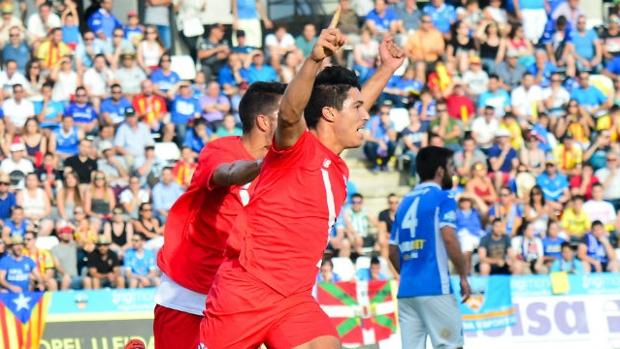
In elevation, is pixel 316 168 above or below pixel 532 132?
above

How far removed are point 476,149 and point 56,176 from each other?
634cm

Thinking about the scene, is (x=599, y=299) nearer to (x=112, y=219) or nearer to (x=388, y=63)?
(x=112, y=219)

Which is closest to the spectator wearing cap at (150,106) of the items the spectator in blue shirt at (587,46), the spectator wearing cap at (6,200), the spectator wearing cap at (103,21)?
the spectator wearing cap at (103,21)

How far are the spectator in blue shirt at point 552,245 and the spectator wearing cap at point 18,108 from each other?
25.2ft

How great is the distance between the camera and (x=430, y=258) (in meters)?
11.4

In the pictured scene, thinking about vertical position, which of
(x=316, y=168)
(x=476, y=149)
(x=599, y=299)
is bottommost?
(x=599, y=299)

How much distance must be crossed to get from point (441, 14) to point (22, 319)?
10.8 m

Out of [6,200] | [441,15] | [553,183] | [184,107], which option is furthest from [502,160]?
[6,200]

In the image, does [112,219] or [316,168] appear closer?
[316,168]

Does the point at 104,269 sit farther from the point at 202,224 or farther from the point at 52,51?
the point at 202,224

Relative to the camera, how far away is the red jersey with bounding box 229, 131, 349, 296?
7.15 m

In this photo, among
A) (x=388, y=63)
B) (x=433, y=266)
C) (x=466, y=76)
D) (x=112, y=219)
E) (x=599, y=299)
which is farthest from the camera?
(x=466, y=76)

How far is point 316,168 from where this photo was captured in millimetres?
7184

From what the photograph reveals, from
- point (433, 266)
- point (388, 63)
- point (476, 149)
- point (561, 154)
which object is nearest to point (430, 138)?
point (476, 149)
